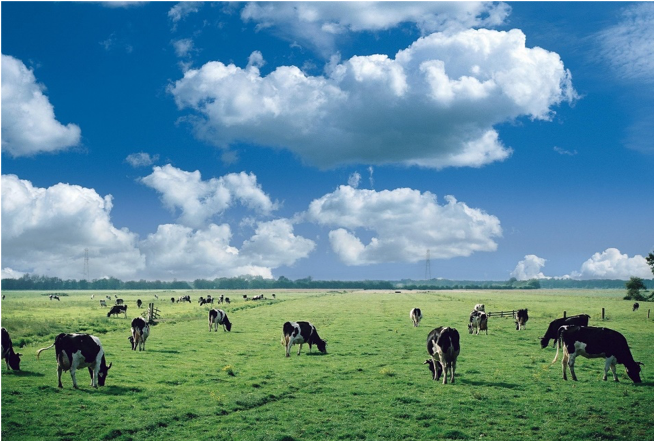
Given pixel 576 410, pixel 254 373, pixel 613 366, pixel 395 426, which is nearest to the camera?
pixel 395 426

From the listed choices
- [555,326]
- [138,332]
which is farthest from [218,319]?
[555,326]

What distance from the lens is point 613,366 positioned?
22344 millimetres

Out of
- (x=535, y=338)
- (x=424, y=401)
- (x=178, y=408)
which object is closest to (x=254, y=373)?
(x=178, y=408)

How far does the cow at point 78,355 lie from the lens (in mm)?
19781

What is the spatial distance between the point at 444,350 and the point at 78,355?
16.1 m

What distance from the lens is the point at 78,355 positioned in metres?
19.9

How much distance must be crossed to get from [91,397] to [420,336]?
86.9ft

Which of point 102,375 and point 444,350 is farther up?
point 444,350

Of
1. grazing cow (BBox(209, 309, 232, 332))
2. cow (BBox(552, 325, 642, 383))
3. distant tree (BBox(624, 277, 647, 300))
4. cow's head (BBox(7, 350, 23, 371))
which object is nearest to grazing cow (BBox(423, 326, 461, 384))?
cow (BBox(552, 325, 642, 383))

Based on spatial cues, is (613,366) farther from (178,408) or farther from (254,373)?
(178,408)

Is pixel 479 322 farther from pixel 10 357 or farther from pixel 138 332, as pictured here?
pixel 10 357

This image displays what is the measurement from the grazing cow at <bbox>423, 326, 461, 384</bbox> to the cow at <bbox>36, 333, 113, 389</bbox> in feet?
49.4

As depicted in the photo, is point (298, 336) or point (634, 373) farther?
point (298, 336)

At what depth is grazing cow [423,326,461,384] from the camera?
20.9 m
